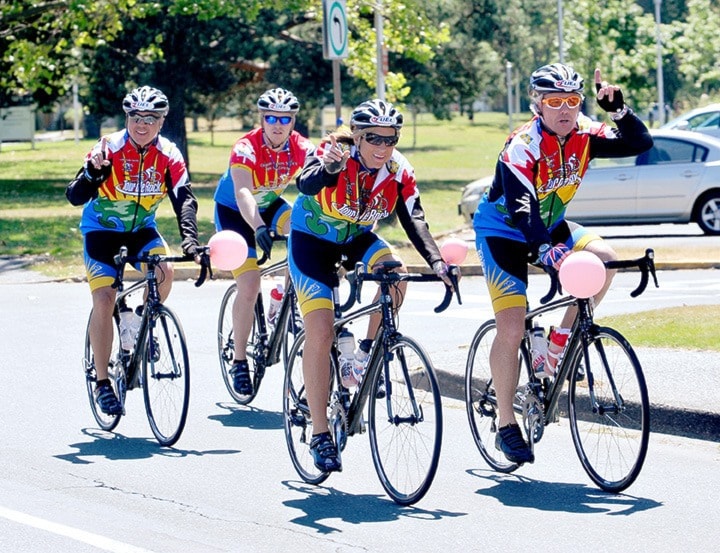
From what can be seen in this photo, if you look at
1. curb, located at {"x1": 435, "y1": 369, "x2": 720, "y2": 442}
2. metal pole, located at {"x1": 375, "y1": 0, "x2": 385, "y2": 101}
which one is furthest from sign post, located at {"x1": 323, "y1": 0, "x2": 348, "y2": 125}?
curb, located at {"x1": 435, "y1": 369, "x2": 720, "y2": 442}

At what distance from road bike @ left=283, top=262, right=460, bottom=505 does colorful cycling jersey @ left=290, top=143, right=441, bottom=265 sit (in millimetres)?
324

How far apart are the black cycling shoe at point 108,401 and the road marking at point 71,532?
1.84 meters

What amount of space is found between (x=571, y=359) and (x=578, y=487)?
2.06 feet

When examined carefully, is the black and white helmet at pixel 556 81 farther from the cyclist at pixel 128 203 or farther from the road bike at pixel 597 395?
the cyclist at pixel 128 203

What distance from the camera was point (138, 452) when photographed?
8539mm

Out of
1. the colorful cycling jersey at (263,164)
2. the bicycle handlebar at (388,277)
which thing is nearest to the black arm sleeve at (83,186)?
the colorful cycling jersey at (263,164)

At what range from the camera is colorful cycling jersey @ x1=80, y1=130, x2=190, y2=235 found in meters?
8.91

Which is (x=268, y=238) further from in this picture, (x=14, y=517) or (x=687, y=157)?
A: (x=687, y=157)

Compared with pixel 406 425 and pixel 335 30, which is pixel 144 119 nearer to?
pixel 406 425

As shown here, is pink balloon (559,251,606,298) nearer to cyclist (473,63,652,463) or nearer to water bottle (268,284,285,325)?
cyclist (473,63,652,463)

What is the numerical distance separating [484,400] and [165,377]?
1.87 m

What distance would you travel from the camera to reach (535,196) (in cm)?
729

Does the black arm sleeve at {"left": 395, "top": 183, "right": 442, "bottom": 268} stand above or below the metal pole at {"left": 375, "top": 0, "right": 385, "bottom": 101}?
below

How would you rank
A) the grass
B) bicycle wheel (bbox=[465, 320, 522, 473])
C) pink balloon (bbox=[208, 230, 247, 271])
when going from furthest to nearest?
the grass → pink balloon (bbox=[208, 230, 247, 271]) → bicycle wheel (bbox=[465, 320, 522, 473])
